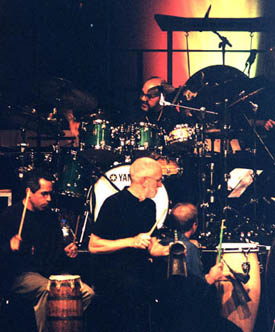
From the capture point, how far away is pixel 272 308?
7.27 meters

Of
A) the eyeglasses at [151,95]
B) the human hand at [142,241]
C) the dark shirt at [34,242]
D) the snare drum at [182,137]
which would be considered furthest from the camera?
the eyeglasses at [151,95]

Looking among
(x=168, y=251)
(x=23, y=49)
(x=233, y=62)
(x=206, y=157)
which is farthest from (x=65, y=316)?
(x=233, y=62)

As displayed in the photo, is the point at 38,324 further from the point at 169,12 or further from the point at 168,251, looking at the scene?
the point at 169,12

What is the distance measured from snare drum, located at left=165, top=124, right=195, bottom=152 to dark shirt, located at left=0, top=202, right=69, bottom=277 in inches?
83.9

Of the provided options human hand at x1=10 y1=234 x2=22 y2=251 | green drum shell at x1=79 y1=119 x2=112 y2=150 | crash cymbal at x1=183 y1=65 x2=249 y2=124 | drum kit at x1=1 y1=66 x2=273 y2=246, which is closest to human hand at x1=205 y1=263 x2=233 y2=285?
drum kit at x1=1 y1=66 x2=273 y2=246

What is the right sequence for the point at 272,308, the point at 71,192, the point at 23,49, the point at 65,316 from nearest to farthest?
1. the point at 65,316
2. the point at 272,308
3. the point at 71,192
4. the point at 23,49

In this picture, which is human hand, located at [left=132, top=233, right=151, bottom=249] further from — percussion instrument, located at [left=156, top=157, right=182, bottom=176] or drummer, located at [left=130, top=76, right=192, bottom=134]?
drummer, located at [left=130, top=76, right=192, bottom=134]

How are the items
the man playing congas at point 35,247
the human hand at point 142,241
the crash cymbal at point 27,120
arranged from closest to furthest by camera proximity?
the human hand at point 142,241 < the man playing congas at point 35,247 < the crash cymbal at point 27,120

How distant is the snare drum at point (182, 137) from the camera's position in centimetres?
855

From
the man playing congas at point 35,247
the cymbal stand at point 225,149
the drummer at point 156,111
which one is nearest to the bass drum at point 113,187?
the cymbal stand at point 225,149

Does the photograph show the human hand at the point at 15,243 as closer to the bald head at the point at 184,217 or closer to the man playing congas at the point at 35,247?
the man playing congas at the point at 35,247

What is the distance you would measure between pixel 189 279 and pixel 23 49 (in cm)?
484

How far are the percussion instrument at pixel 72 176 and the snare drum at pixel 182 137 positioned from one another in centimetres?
112

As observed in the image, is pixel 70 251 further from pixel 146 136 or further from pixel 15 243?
pixel 146 136
